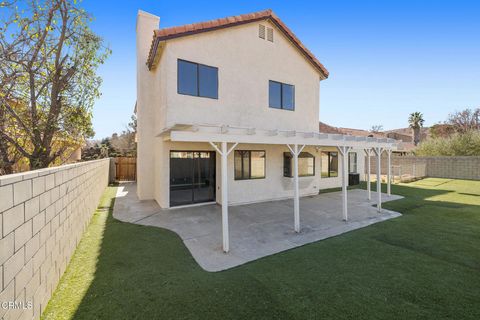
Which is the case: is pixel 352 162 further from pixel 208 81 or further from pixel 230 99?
pixel 208 81

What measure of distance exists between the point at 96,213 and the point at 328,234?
914cm

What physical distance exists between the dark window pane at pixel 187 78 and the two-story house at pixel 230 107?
40mm

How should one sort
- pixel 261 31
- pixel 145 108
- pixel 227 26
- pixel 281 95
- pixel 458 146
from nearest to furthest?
pixel 227 26 → pixel 261 31 → pixel 281 95 → pixel 145 108 → pixel 458 146

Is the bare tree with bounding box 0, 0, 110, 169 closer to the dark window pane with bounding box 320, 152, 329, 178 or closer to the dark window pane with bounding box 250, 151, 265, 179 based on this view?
the dark window pane with bounding box 250, 151, 265, 179

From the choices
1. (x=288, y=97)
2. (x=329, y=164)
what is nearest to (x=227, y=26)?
(x=288, y=97)

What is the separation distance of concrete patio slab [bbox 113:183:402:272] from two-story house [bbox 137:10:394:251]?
0.73 meters

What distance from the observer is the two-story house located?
905 cm

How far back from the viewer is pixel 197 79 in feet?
31.2

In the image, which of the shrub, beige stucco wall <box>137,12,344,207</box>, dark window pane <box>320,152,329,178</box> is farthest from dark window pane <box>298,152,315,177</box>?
the shrub

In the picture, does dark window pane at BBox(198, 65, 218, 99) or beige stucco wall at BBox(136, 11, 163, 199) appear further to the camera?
beige stucco wall at BBox(136, 11, 163, 199)

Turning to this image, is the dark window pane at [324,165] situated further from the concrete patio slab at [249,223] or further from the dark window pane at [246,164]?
the dark window pane at [246,164]

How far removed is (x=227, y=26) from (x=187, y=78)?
10.4 feet

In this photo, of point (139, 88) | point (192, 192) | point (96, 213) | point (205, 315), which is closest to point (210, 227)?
point (192, 192)

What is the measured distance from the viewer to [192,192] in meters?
11.0
